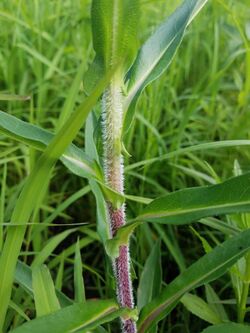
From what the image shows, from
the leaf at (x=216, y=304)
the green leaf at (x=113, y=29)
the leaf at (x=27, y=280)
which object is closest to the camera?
the green leaf at (x=113, y=29)

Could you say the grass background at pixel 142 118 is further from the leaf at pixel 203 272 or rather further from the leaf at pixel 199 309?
the leaf at pixel 203 272

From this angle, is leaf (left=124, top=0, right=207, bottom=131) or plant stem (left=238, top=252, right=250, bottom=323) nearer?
leaf (left=124, top=0, right=207, bottom=131)

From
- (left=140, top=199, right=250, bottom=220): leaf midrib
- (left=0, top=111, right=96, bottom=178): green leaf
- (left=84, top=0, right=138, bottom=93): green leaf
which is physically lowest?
(left=140, top=199, right=250, bottom=220): leaf midrib

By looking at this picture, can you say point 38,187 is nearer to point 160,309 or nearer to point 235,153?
point 160,309

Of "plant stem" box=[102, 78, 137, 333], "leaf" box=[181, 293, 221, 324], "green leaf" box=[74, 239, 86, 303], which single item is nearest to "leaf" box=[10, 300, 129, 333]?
"plant stem" box=[102, 78, 137, 333]

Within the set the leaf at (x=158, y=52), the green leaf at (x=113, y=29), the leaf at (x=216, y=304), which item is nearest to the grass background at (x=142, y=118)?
the leaf at (x=216, y=304)

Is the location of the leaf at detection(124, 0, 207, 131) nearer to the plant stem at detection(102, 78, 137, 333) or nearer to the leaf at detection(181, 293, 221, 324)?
the plant stem at detection(102, 78, 137, 333)
